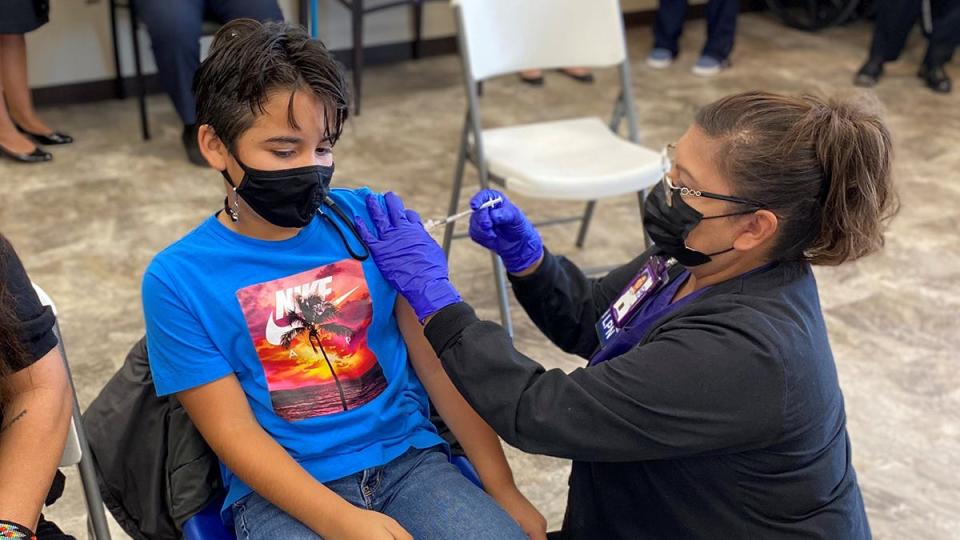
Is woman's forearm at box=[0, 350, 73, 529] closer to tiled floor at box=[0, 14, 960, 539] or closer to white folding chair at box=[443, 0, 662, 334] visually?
tiled floor at box=[0, 14, 960, 539]

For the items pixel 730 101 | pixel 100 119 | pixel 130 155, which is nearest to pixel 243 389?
pixel 730 101

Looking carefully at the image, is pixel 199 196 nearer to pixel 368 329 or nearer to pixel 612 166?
pixel 612 166

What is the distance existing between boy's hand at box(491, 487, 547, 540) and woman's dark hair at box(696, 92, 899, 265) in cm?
53

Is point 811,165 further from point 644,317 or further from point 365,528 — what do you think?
point 365,528

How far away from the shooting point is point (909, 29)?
16.2ft

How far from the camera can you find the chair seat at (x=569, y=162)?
267 centimetres

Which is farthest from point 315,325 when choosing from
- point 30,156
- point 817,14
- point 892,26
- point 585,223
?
point 817,14

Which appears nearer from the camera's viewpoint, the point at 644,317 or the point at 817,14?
the point at 644,317

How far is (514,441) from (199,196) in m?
2.49

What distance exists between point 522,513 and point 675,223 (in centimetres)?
49

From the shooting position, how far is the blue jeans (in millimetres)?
1474

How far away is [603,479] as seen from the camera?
60.4 inches

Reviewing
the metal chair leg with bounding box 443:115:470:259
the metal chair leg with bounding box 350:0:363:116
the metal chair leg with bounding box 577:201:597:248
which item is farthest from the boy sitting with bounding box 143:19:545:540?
the metal chair leg with bounding box 350:0:363:116

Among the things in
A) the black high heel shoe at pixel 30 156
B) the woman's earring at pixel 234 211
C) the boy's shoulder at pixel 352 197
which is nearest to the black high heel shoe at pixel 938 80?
the black high heel shoe at pixel 30 156
